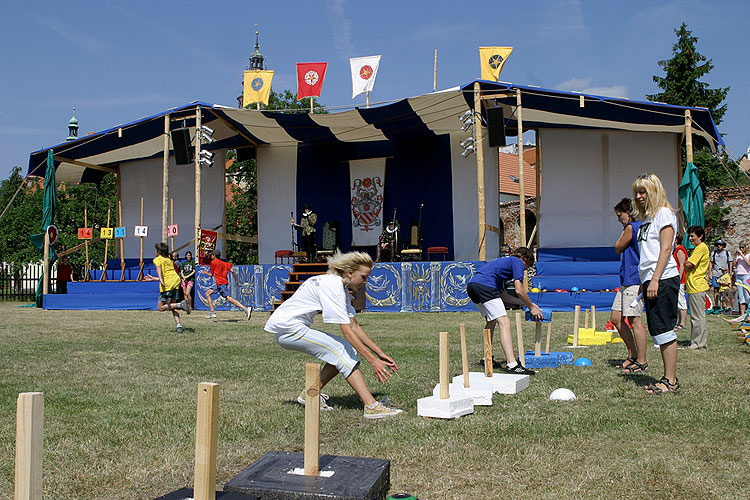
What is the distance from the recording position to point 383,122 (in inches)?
724

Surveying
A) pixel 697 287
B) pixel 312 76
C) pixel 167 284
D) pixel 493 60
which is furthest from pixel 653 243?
pixel 312 76

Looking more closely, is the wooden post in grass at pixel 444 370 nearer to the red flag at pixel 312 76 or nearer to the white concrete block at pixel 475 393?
the white concrete block at pixel 475 393

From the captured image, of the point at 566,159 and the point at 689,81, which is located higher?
the point at 689,81

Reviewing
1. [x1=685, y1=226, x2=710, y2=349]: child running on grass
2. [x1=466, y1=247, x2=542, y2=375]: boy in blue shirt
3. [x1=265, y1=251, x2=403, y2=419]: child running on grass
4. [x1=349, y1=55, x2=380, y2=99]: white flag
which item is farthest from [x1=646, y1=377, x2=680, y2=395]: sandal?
[x1=349, y1=55, x2=380, y2=99]: white flag

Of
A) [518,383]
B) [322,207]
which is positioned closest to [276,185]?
[322,207]

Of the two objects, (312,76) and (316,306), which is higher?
(312,76)

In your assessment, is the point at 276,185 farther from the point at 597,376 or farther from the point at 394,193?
the point at 597,376

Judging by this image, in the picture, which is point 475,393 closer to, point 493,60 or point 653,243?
point 653,243

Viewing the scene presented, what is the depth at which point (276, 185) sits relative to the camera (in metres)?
21.7

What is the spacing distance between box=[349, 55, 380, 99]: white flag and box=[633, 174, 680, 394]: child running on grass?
13.7m

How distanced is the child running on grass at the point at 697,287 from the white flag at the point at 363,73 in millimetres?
11518

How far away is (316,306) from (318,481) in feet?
6.91

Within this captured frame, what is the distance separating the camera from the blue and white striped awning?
1620 centimetres

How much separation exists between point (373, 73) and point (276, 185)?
5226mm
